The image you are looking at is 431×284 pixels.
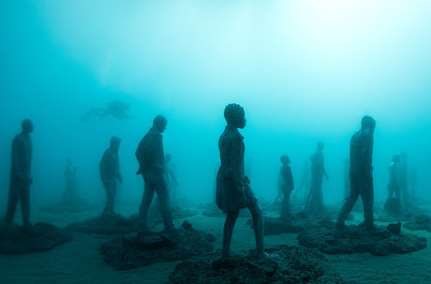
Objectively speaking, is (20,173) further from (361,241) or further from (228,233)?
(361,241)

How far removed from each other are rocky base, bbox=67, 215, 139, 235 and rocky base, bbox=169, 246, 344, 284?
4333 mm

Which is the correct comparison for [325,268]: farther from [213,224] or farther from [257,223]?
[213,224]

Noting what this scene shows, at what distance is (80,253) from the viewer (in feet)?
28.4

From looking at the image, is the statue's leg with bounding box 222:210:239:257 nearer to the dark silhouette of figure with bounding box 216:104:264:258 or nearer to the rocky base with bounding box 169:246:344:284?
the dark silhouette of figure with bounding box 216:104:264:258

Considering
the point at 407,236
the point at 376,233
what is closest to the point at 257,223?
the point at 376,233

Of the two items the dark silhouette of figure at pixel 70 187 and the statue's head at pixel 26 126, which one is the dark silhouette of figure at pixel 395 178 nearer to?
the statue's head at pixel 26 126

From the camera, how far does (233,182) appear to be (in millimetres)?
6629

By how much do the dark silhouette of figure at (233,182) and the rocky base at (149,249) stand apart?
1700 mm

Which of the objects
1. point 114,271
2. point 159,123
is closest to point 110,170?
point 159,123

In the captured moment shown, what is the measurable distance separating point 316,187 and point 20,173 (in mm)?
11648

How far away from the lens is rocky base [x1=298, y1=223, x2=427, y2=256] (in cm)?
809

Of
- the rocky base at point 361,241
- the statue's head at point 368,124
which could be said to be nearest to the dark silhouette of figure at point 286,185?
the rocky base at point 361,241

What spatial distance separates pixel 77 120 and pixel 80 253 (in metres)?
190

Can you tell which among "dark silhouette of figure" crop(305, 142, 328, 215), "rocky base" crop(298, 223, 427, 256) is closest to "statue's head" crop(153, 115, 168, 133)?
"rocky base" crop(298, 223, 427, 256)
